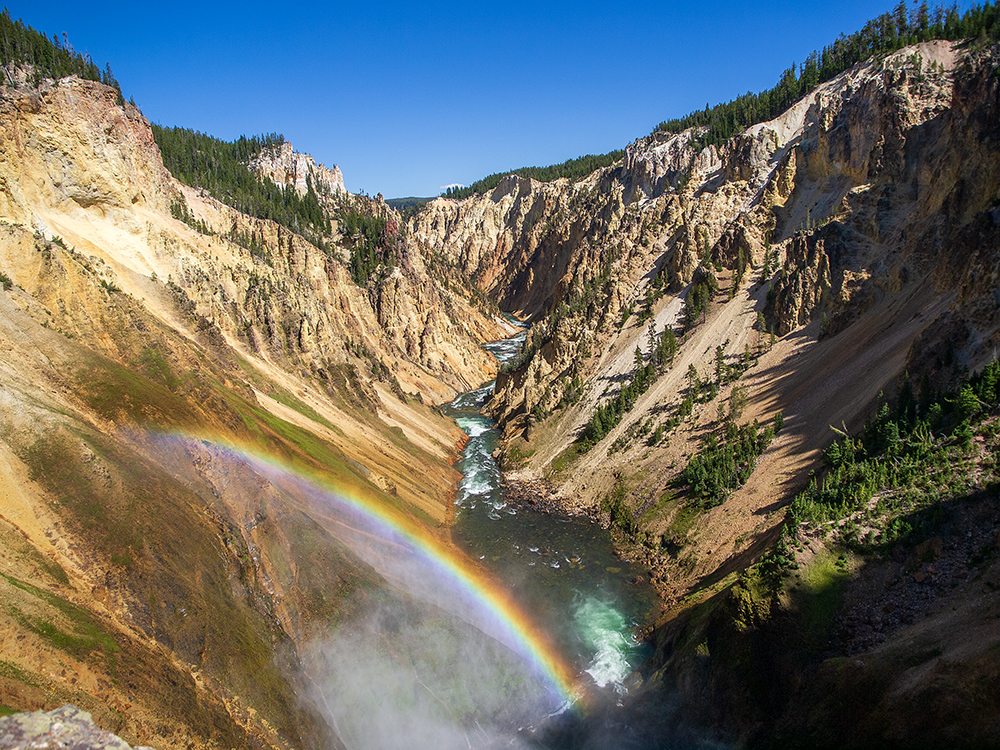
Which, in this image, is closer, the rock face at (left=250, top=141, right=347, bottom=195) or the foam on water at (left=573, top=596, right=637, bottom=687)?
the foam on water at (left=573, top=596, right=637, bottom=687)

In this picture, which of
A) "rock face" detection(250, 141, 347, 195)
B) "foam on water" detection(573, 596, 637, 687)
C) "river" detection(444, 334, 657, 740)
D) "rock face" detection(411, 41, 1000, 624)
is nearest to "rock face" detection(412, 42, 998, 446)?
"rock face" detection(411, 41, 1000, 624)

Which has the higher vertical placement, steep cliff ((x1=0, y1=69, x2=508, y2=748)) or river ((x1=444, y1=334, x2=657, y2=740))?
steep cliff ((x1=0, y1=69, x2=508, y2=748))

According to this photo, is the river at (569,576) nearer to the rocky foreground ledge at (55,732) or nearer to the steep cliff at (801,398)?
the steep cliff at (801,398)

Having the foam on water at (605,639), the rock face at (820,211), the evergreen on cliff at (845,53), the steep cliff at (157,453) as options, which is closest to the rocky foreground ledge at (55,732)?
the steep cliff at (157,453)

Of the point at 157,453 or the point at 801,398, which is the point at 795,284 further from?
the point at 157,453

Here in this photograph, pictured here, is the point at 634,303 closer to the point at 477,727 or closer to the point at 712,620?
the point at 712,620

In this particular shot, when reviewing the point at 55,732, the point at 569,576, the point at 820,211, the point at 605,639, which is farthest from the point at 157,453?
the point at 820,211

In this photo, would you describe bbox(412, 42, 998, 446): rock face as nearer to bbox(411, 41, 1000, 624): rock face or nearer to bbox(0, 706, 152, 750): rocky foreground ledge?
bbox(411, 41, 1000, 624): rock face
